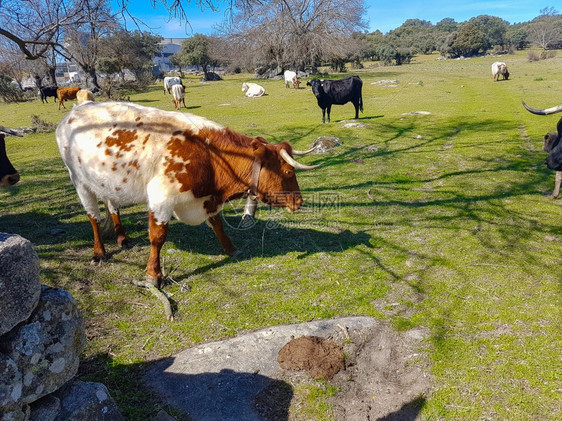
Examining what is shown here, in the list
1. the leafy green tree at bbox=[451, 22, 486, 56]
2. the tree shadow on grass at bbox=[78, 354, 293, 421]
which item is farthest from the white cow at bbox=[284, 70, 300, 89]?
the leafy green tree at bbox=[451, 22, 486, 56]

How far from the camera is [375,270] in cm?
523

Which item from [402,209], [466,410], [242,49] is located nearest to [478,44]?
[242,49]

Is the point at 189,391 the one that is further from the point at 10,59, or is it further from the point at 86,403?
the point at 10,59

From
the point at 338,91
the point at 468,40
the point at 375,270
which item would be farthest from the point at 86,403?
the point at 468,40

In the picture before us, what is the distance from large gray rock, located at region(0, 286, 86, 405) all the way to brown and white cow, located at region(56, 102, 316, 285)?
7.72 feet

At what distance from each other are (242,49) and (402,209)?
51.2 meters

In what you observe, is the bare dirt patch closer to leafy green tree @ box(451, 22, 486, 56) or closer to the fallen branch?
the fallen branch

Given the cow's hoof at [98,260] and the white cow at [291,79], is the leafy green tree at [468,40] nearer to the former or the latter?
the white cow at [291,79]

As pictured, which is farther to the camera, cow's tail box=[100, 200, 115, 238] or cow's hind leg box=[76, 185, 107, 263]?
cow's tail box=[100, 200, 115, 238]

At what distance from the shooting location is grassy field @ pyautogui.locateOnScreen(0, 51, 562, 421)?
3.39 meters

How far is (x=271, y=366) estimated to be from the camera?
3484 millimetres

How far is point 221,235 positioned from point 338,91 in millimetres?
14728

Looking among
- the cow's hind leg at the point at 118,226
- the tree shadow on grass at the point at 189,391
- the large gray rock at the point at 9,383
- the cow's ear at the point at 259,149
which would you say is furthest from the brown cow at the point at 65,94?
the large gray rock at the point at 9,383

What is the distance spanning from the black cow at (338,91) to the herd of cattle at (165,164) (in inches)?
541
